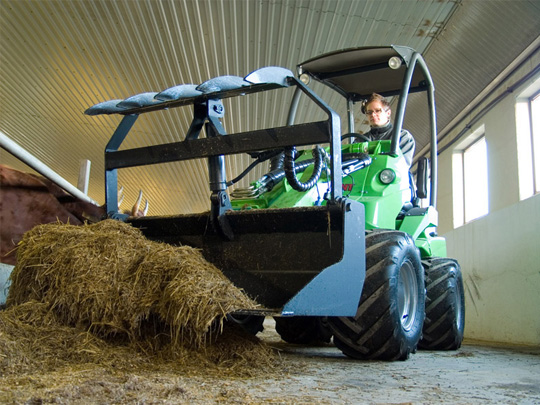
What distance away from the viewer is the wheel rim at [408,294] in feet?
11.8

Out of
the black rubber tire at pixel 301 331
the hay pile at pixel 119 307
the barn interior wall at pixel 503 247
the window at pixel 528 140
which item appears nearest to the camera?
the hay pile at pixel 119 307

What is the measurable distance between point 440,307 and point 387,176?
133 cm

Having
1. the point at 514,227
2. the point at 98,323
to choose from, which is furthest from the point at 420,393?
the point at 514,227

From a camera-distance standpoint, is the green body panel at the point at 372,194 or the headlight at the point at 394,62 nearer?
the green body panel at the point at 372,194

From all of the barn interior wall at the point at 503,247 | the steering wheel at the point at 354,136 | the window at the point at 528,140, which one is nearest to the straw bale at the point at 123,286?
the steering wheel at the point at 354,136

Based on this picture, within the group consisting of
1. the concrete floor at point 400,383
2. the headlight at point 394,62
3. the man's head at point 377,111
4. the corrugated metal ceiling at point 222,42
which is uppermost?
the corrugated metal ceiling at point 222,42

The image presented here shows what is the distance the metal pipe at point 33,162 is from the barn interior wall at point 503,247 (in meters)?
4.81

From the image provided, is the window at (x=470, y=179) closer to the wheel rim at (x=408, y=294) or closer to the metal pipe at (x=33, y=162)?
the wheel rim at (x=408, y=294)

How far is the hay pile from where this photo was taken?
259 centimetres

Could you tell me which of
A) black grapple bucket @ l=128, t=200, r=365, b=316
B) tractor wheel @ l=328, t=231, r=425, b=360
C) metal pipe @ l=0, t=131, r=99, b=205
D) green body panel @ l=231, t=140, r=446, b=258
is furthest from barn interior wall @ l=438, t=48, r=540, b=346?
metal pipe @ l=0, t=131, r=99, b=205

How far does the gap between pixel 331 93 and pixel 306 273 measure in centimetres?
563

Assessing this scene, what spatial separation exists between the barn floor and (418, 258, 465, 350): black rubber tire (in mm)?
1385

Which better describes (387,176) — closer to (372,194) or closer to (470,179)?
(372,194)

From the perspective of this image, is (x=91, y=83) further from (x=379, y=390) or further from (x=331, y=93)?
(x=379, y=390)
